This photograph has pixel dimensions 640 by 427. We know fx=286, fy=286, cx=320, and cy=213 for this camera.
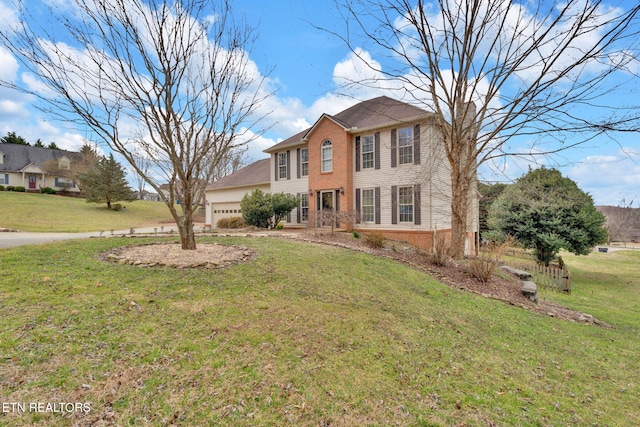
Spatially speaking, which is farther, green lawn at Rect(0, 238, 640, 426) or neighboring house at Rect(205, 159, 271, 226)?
neighboring house at Rect(205, 159, 271, 226)

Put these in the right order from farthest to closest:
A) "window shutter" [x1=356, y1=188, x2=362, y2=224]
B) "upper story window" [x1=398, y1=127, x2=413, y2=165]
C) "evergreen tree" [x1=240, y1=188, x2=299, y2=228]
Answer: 1. "evergreen tree" [x1=240, y1=188, x2=299, y2=228]
2. "window shutter" [x1=356, y1=188, x2=362, y2=224]
3. "upper story window" [x1=398, y1=127, x2=413, y2=165]

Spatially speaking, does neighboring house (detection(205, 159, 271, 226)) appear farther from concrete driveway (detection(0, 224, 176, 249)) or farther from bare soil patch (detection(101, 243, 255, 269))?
bare soil patch (detection(101, 243, 255, 269))

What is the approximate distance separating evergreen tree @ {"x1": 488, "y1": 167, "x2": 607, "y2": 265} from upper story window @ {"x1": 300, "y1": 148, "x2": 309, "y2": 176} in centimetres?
1057

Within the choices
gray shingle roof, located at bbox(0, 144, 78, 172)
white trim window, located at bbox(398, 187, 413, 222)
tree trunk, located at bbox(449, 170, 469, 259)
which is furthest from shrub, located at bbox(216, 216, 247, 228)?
gray shingle roof, located at bbox(0, 144, 78, 172)

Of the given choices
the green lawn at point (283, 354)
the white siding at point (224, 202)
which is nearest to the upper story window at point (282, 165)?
the white siding at point (224, 202)

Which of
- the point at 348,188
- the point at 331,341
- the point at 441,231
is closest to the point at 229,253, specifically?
the point at 331,341

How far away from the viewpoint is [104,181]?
102ft

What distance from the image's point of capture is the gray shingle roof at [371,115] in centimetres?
1401

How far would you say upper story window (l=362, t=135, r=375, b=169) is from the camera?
15.2m

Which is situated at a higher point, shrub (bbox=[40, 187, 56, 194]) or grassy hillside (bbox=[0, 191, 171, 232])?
shrub (bbox=[40, 187, 56, 194])

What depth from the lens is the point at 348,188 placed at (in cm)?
1551

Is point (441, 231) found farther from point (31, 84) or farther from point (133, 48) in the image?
point (31, 84)

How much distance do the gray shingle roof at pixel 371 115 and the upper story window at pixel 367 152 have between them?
2.34 ft

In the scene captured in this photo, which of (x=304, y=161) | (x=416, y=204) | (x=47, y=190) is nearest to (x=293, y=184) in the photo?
(x=304, y=161)
